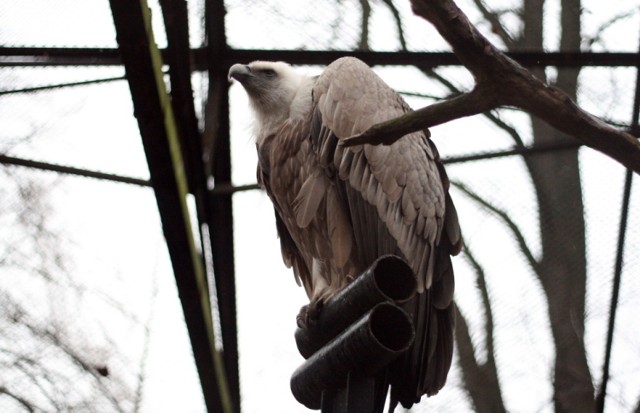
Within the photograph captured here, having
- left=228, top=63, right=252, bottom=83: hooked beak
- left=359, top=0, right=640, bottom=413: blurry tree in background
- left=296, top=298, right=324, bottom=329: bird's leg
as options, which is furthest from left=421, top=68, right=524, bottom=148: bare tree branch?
left=296, top=298, right=324, bottom=329: bird's leg

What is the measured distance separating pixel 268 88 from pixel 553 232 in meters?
1.65

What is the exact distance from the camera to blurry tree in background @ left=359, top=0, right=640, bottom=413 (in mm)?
4824

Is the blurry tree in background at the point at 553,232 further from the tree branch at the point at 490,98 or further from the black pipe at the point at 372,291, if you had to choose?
the black pipe at the point at 372,291

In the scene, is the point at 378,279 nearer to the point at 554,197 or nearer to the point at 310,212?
the point at 310,212

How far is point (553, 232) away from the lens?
17.4 ft

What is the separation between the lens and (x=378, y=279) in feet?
9.36

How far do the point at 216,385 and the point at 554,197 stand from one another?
1947 mm

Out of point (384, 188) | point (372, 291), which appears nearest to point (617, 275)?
point (384, 188)

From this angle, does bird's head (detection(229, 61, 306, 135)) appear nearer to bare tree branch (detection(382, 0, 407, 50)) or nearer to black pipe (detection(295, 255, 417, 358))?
bare tree branch (detection(382, 0, 407, 50))

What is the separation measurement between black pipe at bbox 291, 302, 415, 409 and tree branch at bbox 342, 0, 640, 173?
0.58 m

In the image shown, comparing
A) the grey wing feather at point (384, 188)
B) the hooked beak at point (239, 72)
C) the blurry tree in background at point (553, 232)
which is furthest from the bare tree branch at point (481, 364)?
the hooked beak at point (239, 72)

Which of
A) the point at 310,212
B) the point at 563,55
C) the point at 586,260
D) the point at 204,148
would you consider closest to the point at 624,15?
the point at 563,55

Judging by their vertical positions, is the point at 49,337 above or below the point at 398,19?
below

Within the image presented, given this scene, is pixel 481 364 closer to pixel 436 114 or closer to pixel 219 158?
pixel 219 158
